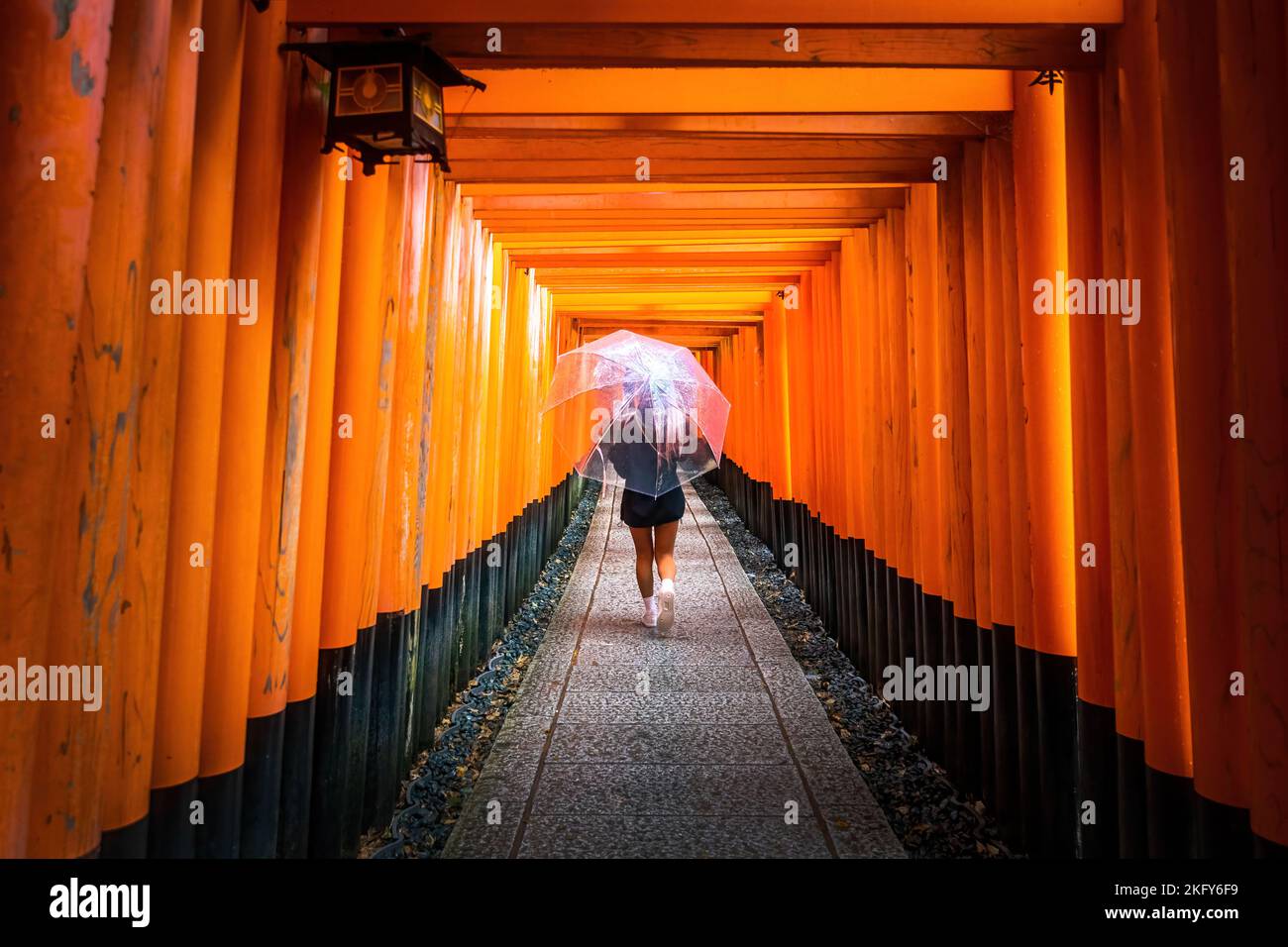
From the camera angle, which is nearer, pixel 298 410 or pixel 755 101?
pixel 298 410

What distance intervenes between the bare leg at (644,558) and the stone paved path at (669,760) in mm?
378

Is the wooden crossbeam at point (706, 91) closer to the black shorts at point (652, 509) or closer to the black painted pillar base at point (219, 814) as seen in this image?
the black painted pillar base at point (219, 814)

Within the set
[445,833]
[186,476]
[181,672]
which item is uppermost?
[186,476]

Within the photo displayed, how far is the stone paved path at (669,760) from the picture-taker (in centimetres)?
306

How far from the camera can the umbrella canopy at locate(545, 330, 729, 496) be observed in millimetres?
5961

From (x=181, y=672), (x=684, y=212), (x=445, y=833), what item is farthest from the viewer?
(x=684, y=212)

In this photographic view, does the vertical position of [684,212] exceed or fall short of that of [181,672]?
it exceeds it

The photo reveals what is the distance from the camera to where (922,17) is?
2568 millimetres

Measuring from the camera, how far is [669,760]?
3740mm

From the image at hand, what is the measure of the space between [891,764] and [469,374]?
3.64 m

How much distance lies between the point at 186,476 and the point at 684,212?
159 inches

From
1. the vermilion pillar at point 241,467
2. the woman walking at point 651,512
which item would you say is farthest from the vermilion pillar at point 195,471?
the woman walking at point 651,512
